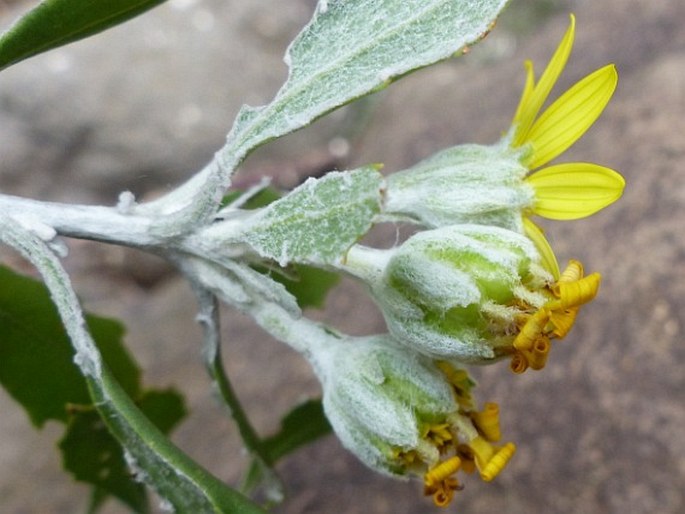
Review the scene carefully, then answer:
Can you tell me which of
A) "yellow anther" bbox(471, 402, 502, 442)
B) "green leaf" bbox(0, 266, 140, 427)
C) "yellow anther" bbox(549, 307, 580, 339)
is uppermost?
"green leaf" bbox(0, 266, 140, 427)

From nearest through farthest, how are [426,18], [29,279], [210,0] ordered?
[426,18]
[29,279]
[210,0]

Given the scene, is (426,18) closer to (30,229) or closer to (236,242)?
(236,242)

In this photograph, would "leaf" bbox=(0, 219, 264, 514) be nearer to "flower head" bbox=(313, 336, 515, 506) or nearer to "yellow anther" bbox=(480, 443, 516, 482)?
"flower head" bbox=(313, 336, 515, 506)

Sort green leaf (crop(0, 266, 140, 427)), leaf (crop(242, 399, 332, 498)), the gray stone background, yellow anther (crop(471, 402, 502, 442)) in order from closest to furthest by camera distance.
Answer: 1. yellow anther (crop(471, 402, 502, 442))
2. green leaf (crop(0, 266, 140, 427))
3. leaf (crop(242, 399, 332, 498))
4. the gray stone background

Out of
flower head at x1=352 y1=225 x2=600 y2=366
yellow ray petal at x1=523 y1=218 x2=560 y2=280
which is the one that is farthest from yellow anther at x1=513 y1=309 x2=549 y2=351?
yellow ray petal at x1=523 y1=218 x2=560 y2=280

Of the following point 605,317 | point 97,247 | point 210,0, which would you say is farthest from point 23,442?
point 210,0
